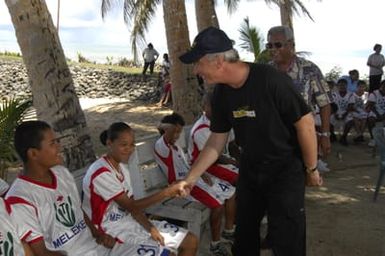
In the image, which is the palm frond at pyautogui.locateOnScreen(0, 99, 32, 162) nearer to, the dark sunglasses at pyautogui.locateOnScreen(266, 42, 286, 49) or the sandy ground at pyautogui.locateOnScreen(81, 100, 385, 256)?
the sandy ground at pyautogui.locateOnScreen(81, 100, 385, 256)

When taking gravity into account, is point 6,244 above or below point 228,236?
above

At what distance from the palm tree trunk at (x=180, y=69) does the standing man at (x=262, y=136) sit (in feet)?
13.4

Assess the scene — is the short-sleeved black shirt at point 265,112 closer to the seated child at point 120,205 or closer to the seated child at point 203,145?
the seated child at point 120,205

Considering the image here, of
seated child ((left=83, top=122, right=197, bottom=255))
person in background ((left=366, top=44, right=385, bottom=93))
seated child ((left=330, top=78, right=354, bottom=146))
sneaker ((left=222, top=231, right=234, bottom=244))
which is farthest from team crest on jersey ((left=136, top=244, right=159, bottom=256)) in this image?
person in background ((left=366, top=44, right=385, bottom=93))

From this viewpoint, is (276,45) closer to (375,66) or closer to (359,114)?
(359,114)

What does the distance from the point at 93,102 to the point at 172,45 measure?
1233cm

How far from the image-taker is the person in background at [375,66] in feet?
45.9

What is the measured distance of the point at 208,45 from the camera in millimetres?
2676

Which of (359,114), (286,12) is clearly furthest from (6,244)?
(286,12)

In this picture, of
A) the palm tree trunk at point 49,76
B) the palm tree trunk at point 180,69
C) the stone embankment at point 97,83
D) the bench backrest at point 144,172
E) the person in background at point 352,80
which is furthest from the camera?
the stone embankment at point 97,83

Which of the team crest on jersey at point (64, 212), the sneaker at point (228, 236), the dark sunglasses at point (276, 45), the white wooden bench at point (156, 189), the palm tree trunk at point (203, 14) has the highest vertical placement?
Answer: the palm tree trunk at point (203, 14)

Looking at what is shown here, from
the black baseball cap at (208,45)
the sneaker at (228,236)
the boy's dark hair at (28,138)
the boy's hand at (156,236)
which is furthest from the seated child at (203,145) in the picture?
the boy's dark hair at (28,138)

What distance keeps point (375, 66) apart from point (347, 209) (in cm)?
972

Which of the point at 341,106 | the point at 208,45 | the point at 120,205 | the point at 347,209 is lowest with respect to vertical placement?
the point at 347,209
